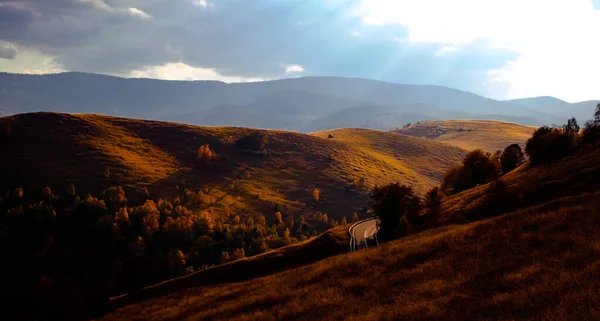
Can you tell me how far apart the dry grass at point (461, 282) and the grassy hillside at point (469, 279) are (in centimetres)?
6

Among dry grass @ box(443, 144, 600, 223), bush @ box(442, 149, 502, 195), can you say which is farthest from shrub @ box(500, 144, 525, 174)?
dry grass @ box(443, 144, 600, 223)

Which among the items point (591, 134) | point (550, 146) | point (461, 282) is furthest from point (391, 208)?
point (461, 282)

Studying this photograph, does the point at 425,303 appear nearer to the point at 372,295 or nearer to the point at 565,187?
the point at 372,295

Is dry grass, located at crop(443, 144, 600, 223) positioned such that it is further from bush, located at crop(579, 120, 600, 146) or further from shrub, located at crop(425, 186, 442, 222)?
bush, located at crop(579, 120, 600, 146)

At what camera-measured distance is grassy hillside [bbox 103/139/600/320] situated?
17203 mm

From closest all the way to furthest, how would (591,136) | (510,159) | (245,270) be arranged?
(591,136) < (245,270) < (510,159)

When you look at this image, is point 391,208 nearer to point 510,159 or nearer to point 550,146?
point 550,146

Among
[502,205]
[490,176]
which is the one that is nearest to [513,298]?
[502,205]

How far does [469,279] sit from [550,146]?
39849 mm

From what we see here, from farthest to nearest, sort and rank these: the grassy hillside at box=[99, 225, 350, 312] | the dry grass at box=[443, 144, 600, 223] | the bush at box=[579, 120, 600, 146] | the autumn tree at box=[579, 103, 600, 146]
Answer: the grassy hillside at box=[99, 225, 350, 312], the autumn tree at box=[579, 103, 600, 146], the bush at box=[579, 120, 600, 146], the dry grass at box=[443, 144, 600, 223]

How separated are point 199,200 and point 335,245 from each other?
12961 centimetres

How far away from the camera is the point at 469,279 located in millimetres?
21281

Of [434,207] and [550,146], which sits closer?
[434,207]

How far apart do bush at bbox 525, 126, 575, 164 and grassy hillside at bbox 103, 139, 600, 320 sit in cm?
1046
